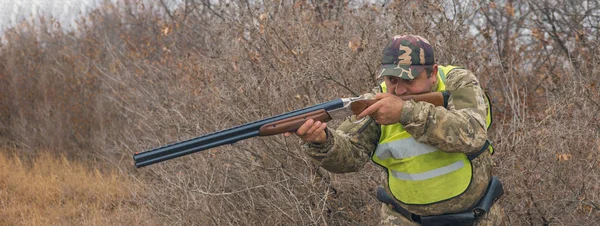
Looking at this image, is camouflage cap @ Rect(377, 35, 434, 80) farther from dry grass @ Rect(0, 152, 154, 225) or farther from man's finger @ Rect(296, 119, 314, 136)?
dry grass @ Rect(0, 152, 154, 225)

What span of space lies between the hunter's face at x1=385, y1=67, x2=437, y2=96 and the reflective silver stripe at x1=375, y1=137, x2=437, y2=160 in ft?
0.69

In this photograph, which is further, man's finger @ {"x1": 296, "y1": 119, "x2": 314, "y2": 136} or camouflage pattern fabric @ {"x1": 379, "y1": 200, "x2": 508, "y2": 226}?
camouflage pattern fabric @ {"x1": 379, "y1": 200, "x2": 508, "y2": 226}

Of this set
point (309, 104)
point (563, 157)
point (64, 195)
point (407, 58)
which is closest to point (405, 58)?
point (407, 58)

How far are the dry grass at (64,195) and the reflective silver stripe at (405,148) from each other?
3.19 meters

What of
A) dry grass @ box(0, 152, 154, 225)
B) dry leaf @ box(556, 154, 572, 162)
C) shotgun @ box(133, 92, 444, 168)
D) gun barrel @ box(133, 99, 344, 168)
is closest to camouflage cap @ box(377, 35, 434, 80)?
shotgun @ box(133, 92, 444, 168)

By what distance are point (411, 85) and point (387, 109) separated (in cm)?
29

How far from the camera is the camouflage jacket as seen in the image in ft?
9.56

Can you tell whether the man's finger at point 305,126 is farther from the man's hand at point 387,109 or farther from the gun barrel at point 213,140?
the man's hand at point 387,109

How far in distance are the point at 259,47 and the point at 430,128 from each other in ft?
10.9

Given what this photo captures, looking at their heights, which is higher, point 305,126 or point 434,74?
point 434,74

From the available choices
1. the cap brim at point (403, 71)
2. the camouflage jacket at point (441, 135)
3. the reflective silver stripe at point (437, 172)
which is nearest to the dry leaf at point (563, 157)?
the camouflage jacket at point (441, 135)

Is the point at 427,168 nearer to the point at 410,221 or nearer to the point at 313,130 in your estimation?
the point at 410,221

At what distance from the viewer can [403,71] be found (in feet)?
10.2

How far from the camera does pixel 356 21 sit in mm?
5859
